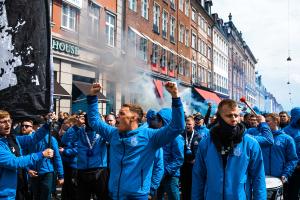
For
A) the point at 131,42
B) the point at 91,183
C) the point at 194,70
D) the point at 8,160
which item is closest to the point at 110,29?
the point at 131,42

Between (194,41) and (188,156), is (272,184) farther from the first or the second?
(194,41)

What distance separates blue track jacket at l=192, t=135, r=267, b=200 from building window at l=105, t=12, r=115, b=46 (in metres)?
17.0

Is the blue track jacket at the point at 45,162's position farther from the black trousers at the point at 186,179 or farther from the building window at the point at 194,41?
the building window at the point at 194,41

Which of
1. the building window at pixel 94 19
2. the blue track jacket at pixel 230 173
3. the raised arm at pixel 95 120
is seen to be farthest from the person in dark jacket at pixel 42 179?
the building window at pixel 94 19

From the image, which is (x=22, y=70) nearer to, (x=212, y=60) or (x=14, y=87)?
(x=14, y=87)

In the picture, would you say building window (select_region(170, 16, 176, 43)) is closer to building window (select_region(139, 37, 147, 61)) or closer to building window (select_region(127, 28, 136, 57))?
building window (select_region(139, 37, 147, 61))

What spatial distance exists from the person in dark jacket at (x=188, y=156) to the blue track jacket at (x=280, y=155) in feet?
5.05

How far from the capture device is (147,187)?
432 centimetres

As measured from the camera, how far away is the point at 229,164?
364cm

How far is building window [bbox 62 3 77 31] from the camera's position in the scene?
16.9 metres

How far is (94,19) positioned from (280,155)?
46.4 ft

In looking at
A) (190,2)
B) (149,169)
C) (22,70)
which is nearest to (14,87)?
(22,70)

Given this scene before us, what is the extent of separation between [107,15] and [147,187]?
674 inches

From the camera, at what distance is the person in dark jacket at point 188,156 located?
25.3ft
